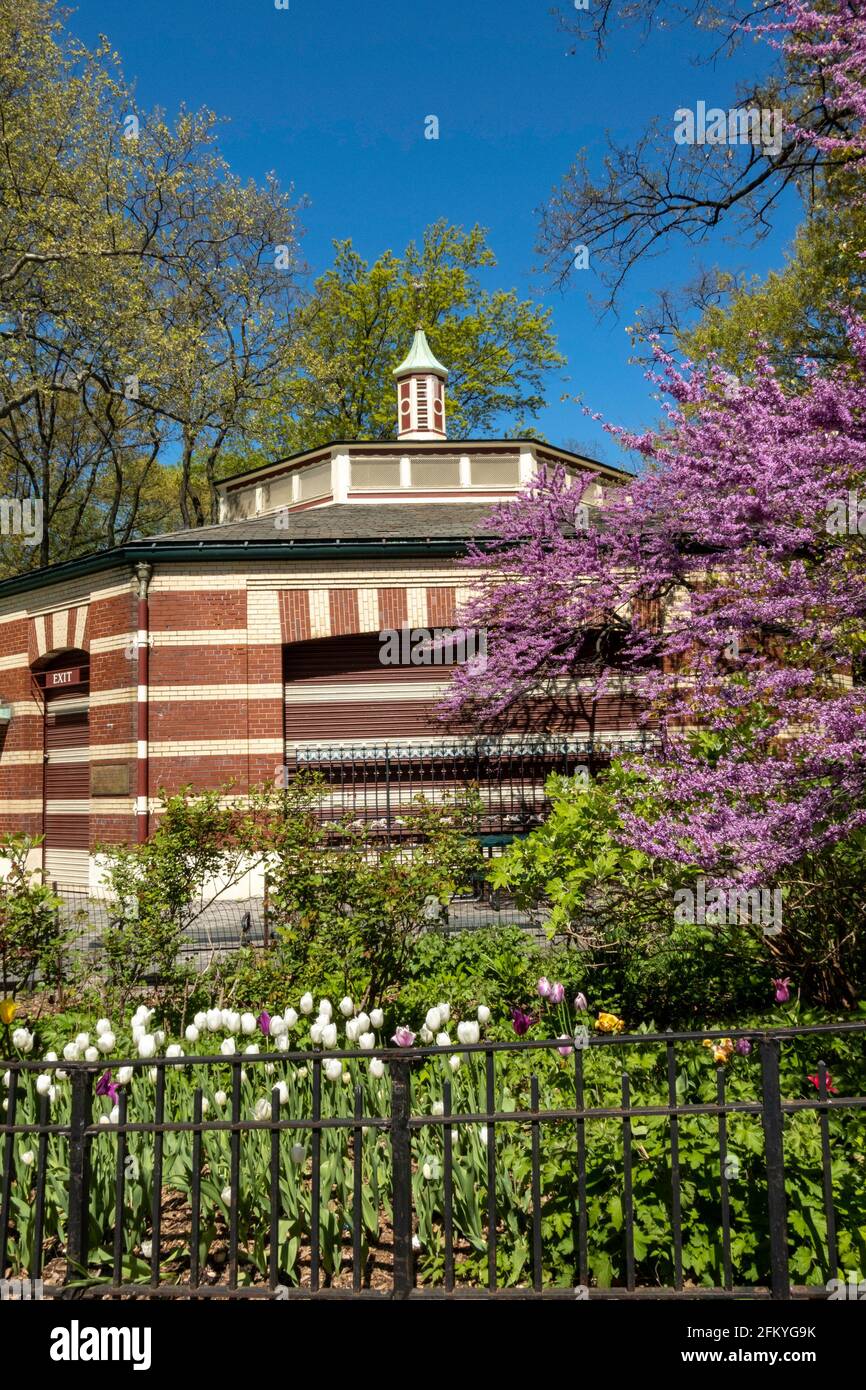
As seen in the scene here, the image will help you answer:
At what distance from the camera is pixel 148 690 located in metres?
15.7

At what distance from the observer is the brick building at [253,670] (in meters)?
15.7

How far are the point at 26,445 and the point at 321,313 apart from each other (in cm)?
1157

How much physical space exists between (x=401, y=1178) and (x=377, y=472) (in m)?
18.9

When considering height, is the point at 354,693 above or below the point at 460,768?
above

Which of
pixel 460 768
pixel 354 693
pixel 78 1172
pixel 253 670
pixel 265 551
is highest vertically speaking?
pixel 265 551

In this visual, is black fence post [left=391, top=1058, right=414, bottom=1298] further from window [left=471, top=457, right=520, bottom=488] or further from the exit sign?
window [left=471, top=457, right=520, bottom=488]

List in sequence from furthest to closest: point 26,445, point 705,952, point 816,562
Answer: point 26,445 → point 816,562 → point 705,952

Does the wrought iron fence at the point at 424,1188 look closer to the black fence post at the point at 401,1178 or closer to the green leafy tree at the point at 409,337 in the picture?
the black fence post at the point at 401,1178

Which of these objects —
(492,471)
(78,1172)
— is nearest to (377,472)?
(492,471)

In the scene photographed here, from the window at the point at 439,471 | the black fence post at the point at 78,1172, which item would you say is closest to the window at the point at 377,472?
the window at the point at 439,471

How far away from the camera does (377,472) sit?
21.3m

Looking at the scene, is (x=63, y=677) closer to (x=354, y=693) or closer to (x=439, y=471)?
(x=354, y=693)
